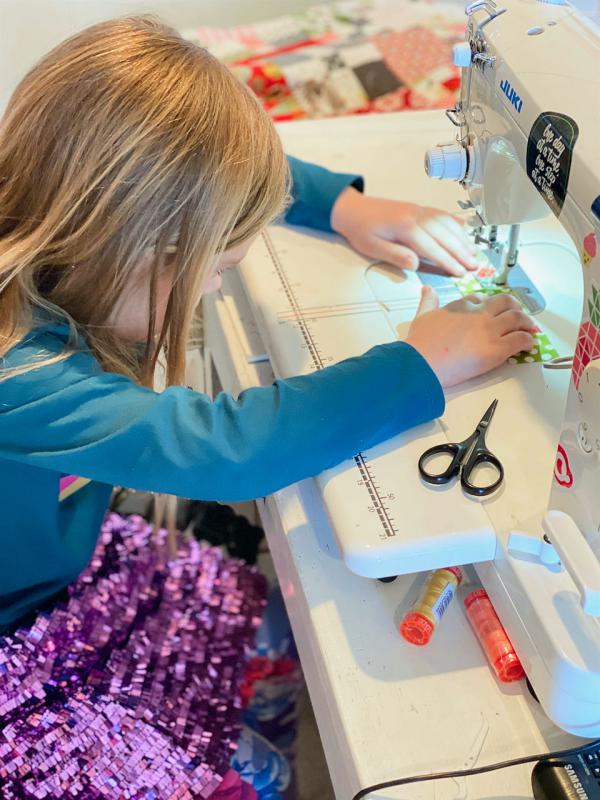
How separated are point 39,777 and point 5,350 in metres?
0.36

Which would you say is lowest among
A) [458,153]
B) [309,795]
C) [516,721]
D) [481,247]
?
[309,795]

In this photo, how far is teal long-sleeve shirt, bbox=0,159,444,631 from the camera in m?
0.70

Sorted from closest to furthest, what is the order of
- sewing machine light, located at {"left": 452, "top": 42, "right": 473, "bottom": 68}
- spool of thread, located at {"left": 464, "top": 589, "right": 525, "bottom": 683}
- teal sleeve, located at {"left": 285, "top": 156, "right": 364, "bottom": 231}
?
spool of thread, located at {"left": 464, "top": 589, "right": 525, "bottom": 683} < sewing machine light, located at {"left": 452, "top": 42, "right": 473, "bottom": 68} < teal sleeve, located at {"left": 285, "top": 156, "right": 364, "bottom": 231}

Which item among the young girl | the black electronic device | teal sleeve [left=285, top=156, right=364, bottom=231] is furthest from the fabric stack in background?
the black electronic device

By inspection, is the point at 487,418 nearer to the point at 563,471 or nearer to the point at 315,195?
the point at 563,471

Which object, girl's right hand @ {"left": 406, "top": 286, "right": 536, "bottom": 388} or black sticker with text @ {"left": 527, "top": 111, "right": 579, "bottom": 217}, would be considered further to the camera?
girl's right hand @ {"left": 406, "top": 286, "right": 536, "bottom": 388}

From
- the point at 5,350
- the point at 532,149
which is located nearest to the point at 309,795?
the point at 5,350

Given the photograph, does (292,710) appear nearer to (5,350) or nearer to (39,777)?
(39,777)

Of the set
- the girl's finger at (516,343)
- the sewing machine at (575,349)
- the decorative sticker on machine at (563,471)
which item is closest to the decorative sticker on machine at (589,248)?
the sewing machine at (575,349)

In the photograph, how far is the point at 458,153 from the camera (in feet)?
2.73

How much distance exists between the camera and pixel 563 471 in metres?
0.61

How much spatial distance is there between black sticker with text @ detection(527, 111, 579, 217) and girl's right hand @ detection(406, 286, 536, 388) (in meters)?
0.19

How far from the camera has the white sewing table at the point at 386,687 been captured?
62 cm

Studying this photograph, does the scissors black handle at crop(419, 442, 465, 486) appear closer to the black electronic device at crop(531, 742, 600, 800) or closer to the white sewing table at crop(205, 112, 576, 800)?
the white sewing table at crop(205, 112, 576, 800)
